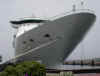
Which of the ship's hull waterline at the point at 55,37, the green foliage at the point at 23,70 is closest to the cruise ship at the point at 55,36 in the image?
the ship's hull waterline at the point at 55,37

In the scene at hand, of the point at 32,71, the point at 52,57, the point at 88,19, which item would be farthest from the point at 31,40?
the point at 32,71

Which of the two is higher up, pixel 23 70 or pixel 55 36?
pixel 55 36

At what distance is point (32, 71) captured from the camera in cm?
721

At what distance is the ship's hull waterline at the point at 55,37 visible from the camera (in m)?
17.8

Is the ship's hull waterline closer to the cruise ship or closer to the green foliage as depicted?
the cruise ship

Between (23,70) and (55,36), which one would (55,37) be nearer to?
(55,36)

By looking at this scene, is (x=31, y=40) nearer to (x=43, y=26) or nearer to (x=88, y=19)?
(x=43, y=26)

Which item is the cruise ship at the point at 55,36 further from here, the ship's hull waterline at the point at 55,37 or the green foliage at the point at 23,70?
the green foliage at the point at 23,70

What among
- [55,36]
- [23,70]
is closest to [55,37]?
[55,36]

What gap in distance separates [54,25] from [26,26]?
196 inches

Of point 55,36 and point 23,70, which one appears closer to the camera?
point 23,70

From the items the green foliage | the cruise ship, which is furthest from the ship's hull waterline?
the green foliage

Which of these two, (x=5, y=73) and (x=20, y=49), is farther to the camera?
(x=20, y=49)

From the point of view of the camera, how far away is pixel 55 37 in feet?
59.6
